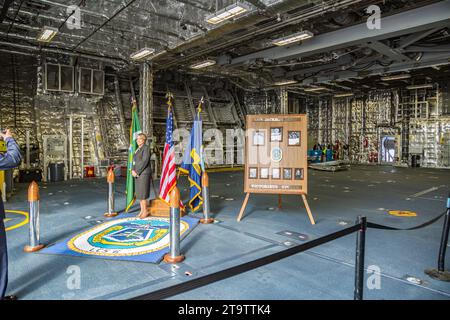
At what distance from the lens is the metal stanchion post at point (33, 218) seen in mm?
4359

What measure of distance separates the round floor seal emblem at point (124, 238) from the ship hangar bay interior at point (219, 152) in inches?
1.8

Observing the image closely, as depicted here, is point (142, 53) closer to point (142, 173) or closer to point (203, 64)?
point (203, 64)

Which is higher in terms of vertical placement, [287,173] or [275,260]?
[287,173]

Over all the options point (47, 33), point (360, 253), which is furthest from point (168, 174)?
point (47, 33)

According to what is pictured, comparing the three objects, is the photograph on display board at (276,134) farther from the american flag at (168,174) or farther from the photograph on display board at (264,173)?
the american flag at (168,174)

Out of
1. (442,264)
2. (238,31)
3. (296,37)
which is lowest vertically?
(442,264)

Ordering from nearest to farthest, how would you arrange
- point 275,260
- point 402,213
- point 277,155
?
point 275,260 → point 277,155 → point 402,213

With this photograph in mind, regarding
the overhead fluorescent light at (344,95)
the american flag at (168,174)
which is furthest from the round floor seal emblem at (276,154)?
the overhead fluorescent light at (344,95)

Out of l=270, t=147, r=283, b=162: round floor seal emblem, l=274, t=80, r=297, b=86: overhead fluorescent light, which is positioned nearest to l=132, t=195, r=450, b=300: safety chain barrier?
l=270, t=147, r=283, b=162: round floor seal emblem

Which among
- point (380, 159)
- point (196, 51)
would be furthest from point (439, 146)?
point (196, 51)

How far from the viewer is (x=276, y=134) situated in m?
6.07

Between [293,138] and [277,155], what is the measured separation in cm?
46

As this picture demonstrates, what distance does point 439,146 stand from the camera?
17.0 metres

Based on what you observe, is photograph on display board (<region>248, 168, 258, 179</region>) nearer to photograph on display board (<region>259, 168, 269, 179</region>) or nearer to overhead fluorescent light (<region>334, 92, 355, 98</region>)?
photograph on display board (<region>259, 168, 269, 179</region>)
